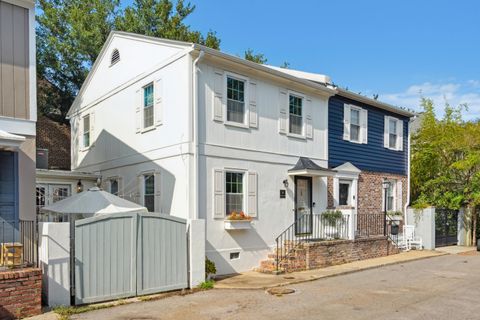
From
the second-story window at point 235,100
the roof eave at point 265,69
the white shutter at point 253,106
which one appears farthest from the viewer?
the white shutter at point 253,106

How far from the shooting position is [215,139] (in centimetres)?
1205

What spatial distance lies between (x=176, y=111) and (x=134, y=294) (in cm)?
505

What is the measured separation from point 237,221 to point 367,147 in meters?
7.90

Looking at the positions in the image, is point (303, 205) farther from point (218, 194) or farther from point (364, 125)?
point (364, 125)

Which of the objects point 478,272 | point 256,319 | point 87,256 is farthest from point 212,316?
point 478,272

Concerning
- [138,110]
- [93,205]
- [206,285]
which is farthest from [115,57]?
[206,285]

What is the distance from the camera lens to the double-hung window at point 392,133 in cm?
1888

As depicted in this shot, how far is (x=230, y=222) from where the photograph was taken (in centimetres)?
1184

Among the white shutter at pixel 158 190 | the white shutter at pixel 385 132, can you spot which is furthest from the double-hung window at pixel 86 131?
the white shutter at pixel 385 132

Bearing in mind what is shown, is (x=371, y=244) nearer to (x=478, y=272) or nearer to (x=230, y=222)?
(x=478, y=272)

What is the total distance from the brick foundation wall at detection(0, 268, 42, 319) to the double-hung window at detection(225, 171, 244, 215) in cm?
559

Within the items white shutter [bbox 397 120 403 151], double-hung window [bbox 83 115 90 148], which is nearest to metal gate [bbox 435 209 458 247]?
→ white shutter [bbox 397 120 403 151]

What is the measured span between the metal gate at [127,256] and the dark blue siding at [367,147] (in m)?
7.86

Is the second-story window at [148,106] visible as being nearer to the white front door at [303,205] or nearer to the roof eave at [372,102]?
the white front door at [303,205]
